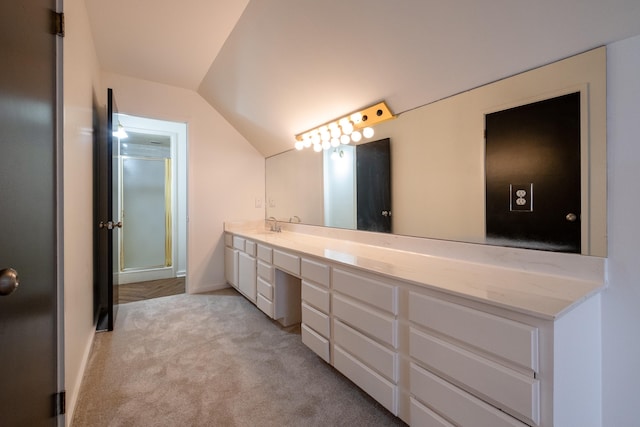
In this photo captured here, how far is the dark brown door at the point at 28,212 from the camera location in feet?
2.78

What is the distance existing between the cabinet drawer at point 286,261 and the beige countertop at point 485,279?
0.47ft

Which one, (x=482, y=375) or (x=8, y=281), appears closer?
(x=8, y=281)

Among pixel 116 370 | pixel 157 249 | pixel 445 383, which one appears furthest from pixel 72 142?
pixel 157 249

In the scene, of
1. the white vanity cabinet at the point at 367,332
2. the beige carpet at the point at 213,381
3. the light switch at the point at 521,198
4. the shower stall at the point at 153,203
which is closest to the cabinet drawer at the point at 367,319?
the white vanity cabinet at the point at 367,332

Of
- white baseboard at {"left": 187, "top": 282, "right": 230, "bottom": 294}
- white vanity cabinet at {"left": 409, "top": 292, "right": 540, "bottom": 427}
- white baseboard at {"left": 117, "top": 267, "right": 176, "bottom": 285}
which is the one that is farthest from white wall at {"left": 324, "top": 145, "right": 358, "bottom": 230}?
white baseboard at {"left": 117, "top": 267, "right": 176, "bottom": 285}

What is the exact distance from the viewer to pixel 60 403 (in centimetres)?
128

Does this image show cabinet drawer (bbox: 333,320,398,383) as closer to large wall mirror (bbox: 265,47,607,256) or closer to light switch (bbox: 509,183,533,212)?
large wall mirror (bbox: 265,47,607,256)

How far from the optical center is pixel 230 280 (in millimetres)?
3533

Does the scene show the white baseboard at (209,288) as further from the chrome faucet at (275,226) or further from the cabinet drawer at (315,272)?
the cabinet drawer at (315,272)

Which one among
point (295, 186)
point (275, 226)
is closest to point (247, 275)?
point (275, 226)

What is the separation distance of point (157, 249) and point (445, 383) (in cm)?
432

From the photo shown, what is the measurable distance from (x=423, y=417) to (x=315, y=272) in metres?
0.97

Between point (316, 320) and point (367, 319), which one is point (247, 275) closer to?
point (316, 320)

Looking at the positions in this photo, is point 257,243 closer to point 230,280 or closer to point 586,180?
point 230,280
